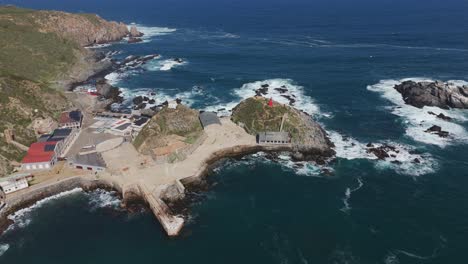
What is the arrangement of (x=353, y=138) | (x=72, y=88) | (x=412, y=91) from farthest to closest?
(x=72, y=88) → (x=412, y=91) → (x=353, y=138)

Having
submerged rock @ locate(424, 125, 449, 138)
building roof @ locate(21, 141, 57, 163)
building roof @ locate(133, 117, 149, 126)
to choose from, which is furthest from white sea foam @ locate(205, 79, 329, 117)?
building roof @ locate(21, 141, 57, 163)

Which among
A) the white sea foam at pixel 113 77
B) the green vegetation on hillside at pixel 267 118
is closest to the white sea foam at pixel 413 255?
the green vegetation on hillside at pixel 267 118

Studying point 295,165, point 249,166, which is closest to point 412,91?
point 295,165

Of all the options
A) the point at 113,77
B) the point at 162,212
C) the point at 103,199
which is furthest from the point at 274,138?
the point at 113,77

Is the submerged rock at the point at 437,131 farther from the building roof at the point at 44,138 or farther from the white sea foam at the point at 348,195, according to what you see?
the building roof at the point at 44,138

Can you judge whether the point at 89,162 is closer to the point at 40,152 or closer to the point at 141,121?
the point at 40,152

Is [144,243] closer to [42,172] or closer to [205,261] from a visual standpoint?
[205,261]
